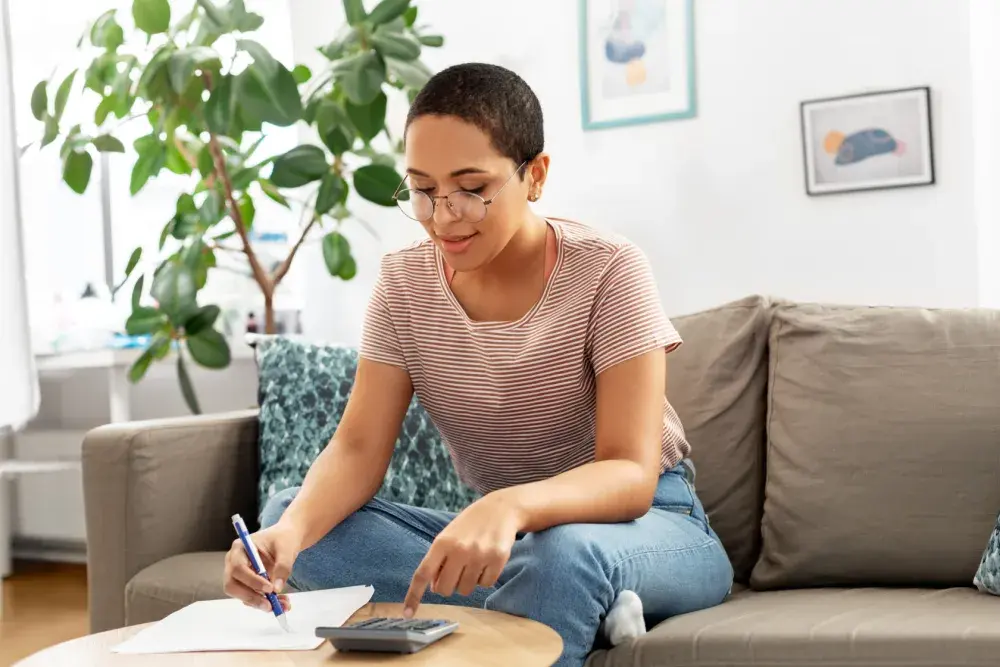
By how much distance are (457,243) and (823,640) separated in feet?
2.15

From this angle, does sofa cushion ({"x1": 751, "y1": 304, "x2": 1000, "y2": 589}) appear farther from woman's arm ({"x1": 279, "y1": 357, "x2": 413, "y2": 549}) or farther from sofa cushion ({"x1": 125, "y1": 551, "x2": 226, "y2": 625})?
sofa cushion ({"x1": 125, "y1": 551, "x2": 226, "y2": 625})

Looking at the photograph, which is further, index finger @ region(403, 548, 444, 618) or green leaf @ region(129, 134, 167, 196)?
green leaf @ region(129, 134, 167, 196)

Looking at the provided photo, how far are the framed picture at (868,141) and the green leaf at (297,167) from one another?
1157 millimetres

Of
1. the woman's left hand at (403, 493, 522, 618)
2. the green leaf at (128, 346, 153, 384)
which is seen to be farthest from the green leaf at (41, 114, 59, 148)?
the woman's left hand at (403, 493, 522, 618)

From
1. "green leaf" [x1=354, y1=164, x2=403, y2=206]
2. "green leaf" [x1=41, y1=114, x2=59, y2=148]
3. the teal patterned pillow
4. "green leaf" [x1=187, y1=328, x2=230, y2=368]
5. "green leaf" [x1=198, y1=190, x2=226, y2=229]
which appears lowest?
the teal patterned pillow

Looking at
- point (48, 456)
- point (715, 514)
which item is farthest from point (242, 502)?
point (48, 456)

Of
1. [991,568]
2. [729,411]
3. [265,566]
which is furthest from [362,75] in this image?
[991,568]

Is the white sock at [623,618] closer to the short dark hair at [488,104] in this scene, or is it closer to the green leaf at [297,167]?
the short dark hair at [488,104]

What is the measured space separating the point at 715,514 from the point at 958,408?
1.35ft

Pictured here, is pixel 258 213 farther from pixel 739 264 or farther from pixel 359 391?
pixel 359 391

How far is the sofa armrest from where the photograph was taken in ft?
6.34

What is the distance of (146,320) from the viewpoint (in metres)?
2.84

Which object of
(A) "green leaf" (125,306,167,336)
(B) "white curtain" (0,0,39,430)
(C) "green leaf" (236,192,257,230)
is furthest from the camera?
(C) "green leaf" (236,192,257,230)

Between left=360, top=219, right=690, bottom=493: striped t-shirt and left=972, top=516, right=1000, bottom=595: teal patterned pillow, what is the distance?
45cm
